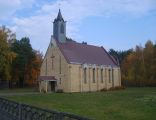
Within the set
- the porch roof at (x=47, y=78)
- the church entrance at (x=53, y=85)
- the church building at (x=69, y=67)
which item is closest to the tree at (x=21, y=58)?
the church building at (x=69, y=67)

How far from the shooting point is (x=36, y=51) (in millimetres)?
95062

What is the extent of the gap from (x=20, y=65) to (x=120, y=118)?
69.4 meters

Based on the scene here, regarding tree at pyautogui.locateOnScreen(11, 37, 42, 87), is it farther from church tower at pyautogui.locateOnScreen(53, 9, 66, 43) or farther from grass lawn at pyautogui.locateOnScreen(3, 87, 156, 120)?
grass lawn at pyautogui.locateOnScreen(3, 87, 156, 120)

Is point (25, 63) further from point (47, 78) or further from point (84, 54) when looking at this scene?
point (47, 78)

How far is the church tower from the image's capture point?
221 ft

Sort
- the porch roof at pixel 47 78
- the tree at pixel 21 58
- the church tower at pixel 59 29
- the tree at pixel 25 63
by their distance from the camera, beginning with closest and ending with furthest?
the porch roof at pixel 47 78, the church tower at pixel 59 29, the tree at pixel 21 58, the tree at pixel 25 63

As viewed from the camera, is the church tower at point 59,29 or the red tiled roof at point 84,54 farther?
the church tower at point 59,29

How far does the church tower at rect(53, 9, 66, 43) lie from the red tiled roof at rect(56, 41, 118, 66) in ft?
4.65

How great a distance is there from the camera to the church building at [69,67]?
6356 cm

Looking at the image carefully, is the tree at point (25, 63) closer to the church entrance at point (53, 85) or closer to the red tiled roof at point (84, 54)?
the red tiled roof at point (84, 54)

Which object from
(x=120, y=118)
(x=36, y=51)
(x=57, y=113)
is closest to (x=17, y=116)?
(x=57, y=113)

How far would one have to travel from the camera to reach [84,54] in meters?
70.6

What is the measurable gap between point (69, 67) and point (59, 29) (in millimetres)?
A: 9808

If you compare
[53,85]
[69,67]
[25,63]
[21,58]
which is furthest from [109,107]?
[25,63]
